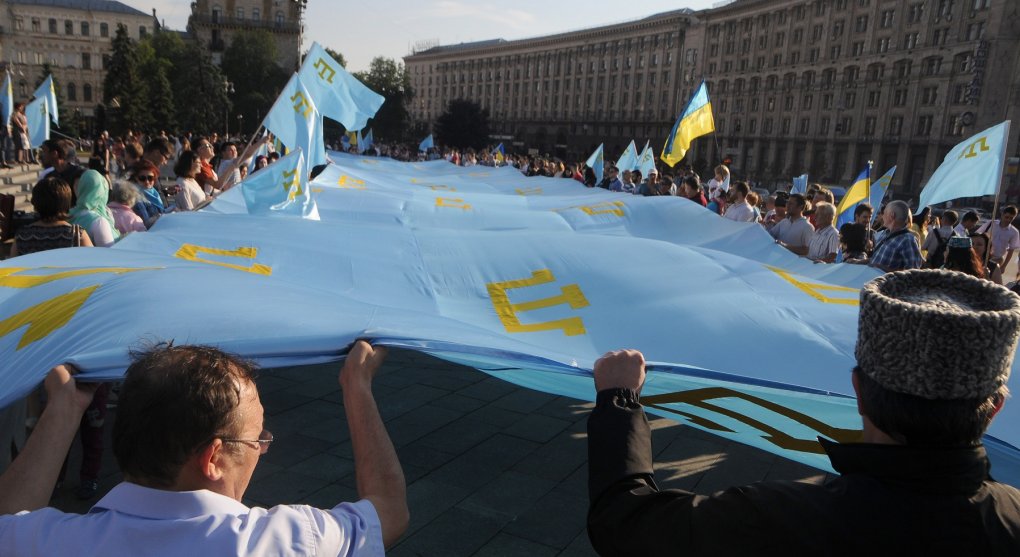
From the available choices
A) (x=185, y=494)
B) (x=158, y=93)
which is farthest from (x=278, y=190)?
(x=158, y=93)

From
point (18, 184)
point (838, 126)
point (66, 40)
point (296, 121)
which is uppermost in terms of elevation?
point (66, 40)

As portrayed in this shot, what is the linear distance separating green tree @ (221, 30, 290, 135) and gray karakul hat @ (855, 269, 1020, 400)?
7434 centimetres

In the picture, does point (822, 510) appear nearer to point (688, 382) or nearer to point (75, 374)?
point (688, 382)

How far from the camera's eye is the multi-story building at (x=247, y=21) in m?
81.2

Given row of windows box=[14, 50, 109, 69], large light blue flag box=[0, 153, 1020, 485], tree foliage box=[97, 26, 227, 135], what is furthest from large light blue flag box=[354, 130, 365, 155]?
row of windows box=[14, 50, 109, 69]

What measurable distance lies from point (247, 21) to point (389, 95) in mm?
19598

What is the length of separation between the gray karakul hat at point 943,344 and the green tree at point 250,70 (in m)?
74.3

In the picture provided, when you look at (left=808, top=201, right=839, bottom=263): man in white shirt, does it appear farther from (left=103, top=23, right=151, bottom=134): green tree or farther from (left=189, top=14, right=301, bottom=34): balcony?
(left=189, top=14, right=301, bottom=34): balcony

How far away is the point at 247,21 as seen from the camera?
82562mm

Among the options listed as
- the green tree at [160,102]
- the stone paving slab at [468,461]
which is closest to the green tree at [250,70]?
the green tree at [160,102]

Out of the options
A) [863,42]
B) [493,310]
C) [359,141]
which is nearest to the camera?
[493,310]

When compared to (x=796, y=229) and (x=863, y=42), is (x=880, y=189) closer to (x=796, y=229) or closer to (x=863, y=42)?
(x=796, y=229)

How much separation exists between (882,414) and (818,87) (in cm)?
7566

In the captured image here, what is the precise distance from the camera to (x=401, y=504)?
1582mm
